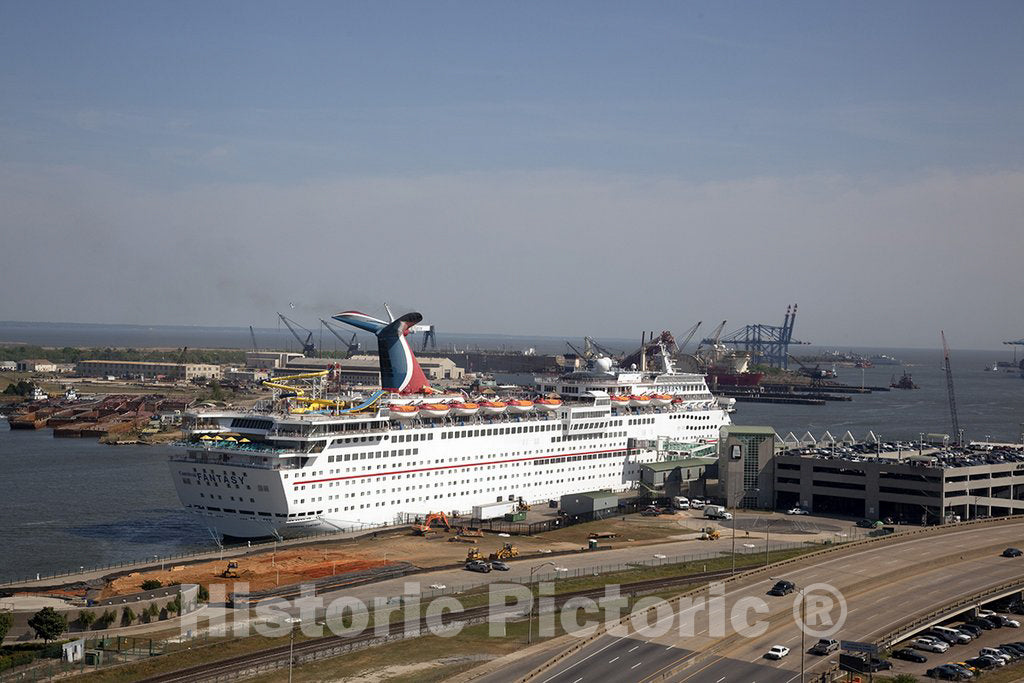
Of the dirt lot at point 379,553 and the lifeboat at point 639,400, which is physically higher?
the lifeboat at point 639,400

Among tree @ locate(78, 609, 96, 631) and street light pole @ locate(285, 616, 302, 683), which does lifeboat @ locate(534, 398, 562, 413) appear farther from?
tree @ locate(78, 609, 96, 631)

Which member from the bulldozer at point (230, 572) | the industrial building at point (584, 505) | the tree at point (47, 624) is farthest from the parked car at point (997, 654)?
the tree at point (47, 624)

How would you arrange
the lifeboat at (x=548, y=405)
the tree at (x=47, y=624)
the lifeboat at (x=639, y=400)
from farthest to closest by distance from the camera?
1. the lifeboat at (x=639, y=400)
2. the lifeboat at (x=548, y=405)
3. the tree at (x=47, y=624)

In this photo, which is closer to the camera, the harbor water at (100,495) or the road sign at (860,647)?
the road sign at (860,647)

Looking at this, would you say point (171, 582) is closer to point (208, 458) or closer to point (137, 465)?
point (208, 458)

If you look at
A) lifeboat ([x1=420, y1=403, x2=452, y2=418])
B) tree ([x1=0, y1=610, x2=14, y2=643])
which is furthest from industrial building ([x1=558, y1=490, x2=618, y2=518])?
tree ([x1=0, y1=610, x2=14, y2=643])

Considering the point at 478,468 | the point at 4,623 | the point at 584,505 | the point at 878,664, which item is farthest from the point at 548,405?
the point at 4,623

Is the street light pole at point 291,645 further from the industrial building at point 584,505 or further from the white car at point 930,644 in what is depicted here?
the industrial building at point 584,505
